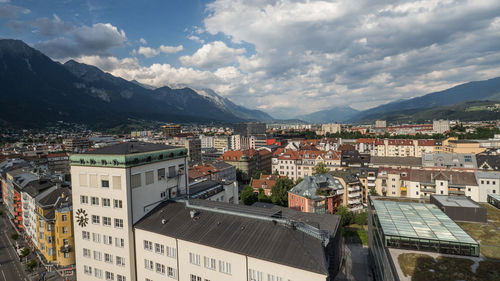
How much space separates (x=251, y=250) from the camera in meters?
20.0

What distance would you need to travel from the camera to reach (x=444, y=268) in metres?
21.6

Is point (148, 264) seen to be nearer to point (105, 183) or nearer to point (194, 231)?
point (194, 231)

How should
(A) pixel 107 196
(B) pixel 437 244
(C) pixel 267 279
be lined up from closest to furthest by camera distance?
(C) pixel 267 279 < (B) pixel 437 244 < (A) pixel 107 196

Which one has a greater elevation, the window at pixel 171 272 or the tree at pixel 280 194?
the window at pixel 171 272

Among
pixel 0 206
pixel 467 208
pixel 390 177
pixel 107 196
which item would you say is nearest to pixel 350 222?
pixel 390 177

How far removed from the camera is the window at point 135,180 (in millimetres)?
26656

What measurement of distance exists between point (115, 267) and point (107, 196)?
25.6 ft

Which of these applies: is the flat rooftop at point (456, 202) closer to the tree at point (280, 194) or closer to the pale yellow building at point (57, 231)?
the tree at point (280, 194)

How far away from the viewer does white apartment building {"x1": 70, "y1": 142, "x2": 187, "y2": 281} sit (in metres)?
26.5

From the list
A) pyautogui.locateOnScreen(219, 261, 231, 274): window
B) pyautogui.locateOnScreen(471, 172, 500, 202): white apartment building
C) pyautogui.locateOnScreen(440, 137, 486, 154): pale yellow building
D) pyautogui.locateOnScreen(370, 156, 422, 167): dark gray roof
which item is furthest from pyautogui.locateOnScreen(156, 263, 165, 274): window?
pyautogui.locateOnScreen(440, 137, 486, 154): pale yellow building

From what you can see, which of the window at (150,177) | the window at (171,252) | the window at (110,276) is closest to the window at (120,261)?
the window at (110,276)

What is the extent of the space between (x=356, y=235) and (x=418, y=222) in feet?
98.6

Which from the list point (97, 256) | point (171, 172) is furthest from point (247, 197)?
point (97, 256)

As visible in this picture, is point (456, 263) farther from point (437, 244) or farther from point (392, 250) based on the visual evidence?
point (392, 250)
